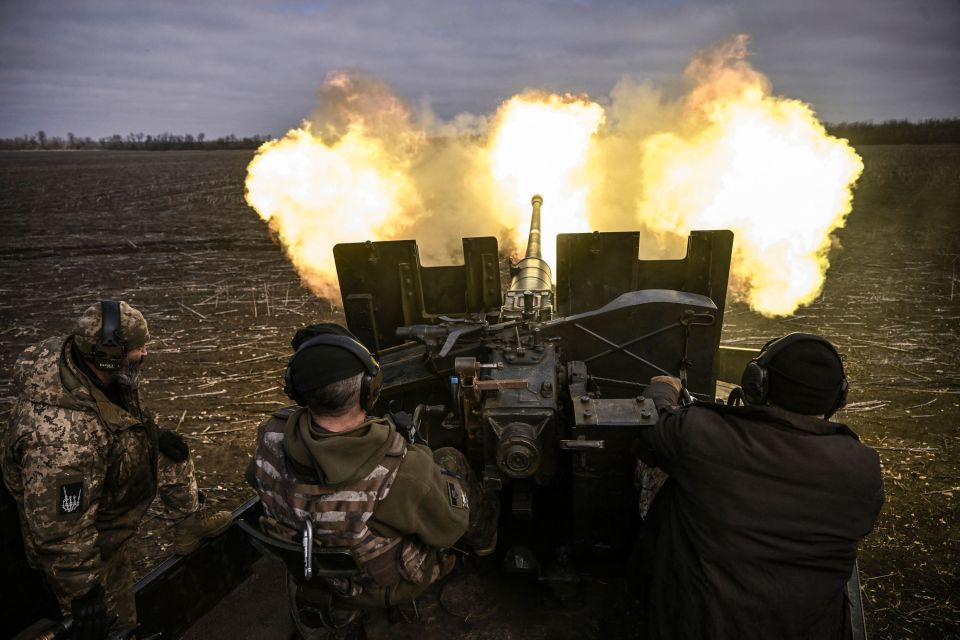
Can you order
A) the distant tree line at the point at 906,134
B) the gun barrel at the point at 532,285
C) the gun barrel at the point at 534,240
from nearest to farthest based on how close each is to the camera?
the gun barrel at the point at 532,285 < the gun barrel at the point at 534,240 < the distant tree line at the point at 906,134

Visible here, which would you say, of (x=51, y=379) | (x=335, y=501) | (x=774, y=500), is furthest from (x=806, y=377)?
(x=51, y=379)

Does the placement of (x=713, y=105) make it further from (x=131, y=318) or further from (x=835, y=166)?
(x=131, y=318)

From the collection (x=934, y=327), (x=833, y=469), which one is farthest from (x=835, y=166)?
(x=833, y=469)

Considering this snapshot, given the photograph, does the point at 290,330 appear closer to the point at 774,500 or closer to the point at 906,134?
the point at 774,500

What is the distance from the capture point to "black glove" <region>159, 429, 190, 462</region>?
150 inches

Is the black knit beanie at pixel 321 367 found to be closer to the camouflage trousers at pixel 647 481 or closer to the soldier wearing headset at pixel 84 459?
the soldier wearing headset at pixel 84 459

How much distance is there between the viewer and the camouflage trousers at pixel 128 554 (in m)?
3.36

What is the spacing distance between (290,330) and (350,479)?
365 inches

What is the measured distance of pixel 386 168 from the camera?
1396 cm

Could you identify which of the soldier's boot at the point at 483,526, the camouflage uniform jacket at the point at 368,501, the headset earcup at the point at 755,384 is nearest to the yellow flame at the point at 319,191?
the soldier's boot at the point at 483,526

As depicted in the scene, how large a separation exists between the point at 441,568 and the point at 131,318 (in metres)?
2.23

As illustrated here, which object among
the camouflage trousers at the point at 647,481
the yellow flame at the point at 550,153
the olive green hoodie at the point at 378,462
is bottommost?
the camouflage trousers at the point at 647,481

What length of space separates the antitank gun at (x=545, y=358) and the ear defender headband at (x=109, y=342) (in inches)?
63.3

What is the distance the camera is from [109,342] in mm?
3061
